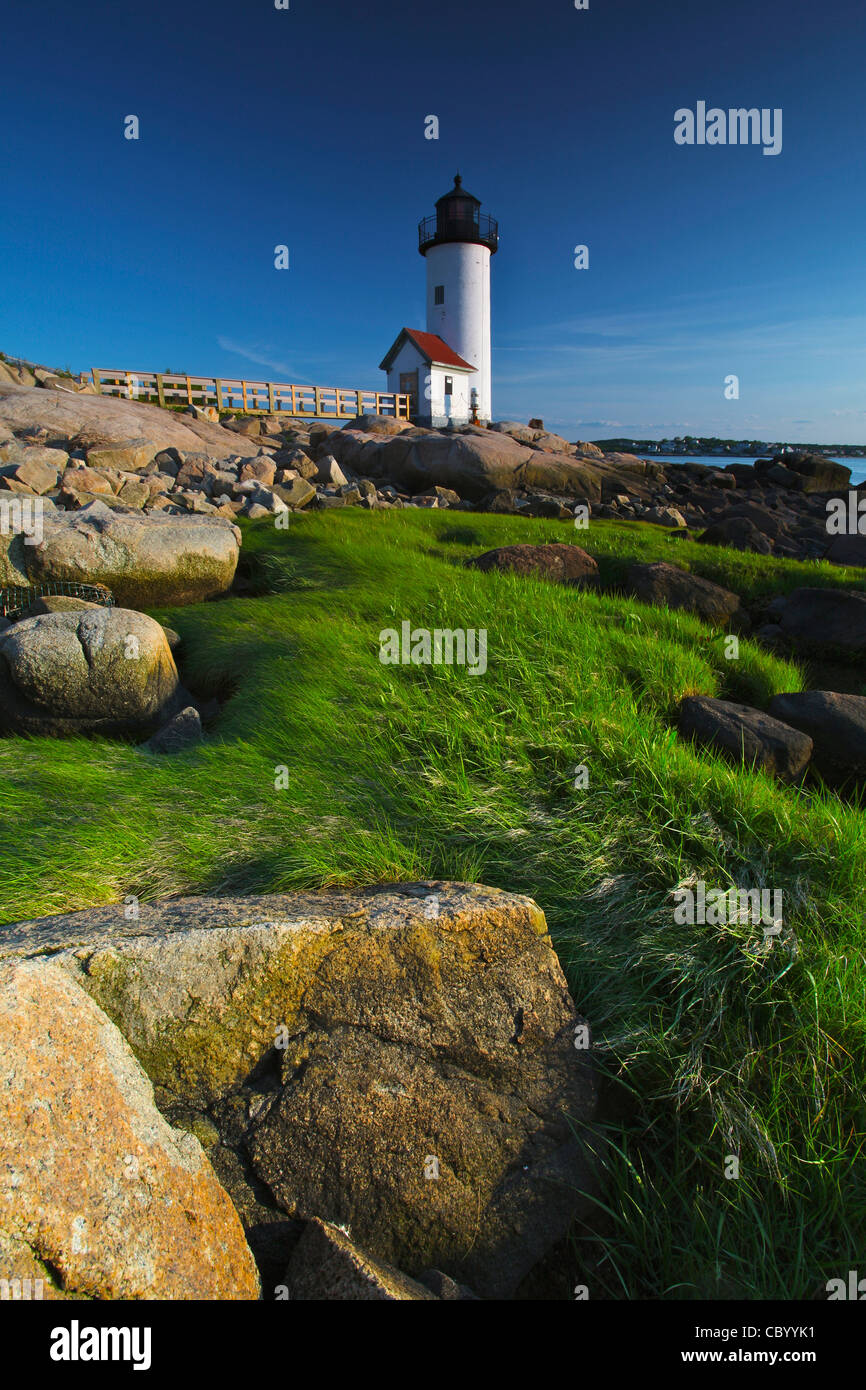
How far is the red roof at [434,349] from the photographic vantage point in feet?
145

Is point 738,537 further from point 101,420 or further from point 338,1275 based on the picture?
point 101,420

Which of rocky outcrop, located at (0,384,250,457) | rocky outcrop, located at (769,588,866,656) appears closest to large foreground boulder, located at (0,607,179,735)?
rocky outcrop, located at (769,588,866,656)

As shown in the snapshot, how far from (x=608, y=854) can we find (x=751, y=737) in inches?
71.8

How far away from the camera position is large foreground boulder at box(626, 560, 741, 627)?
329 inches

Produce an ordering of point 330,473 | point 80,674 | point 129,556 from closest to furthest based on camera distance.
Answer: point 80,674
point 129,556
point 330,473

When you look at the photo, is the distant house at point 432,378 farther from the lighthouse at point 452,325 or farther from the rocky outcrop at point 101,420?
the rocky outcrop at point 101,420

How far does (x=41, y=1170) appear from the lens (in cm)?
185

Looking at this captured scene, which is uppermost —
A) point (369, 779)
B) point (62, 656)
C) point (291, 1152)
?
point (62, 656)

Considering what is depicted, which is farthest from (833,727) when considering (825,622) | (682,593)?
(825,622)

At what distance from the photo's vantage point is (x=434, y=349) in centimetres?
4491

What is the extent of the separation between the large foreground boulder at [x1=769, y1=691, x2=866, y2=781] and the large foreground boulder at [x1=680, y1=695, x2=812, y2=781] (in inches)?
13.3
